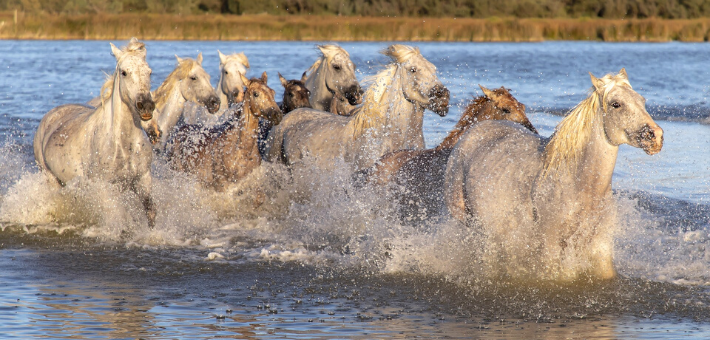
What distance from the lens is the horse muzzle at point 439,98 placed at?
7801 mm

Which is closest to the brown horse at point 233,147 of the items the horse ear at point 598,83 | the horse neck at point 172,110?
the horse neck at point 172,110

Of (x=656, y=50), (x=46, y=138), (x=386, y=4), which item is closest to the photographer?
(x=46, y=138)

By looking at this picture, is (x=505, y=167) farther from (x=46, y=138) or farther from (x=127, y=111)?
(x=46, y=138)

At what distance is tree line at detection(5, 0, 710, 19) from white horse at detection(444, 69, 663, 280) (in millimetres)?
56877

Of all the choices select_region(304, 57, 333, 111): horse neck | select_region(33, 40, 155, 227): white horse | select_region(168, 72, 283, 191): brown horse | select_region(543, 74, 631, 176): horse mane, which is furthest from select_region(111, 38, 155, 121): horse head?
select_region(304, 57, 333, 111): horse neck

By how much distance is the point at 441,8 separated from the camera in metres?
64.9

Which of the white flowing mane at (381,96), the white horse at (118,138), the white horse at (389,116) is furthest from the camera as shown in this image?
the white flowing mane at (381,96)

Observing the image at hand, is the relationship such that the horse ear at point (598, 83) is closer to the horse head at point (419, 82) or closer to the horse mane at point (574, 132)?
the horse mane at point (574, 132)

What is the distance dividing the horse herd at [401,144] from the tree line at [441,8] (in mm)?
53318

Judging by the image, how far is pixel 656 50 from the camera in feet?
120

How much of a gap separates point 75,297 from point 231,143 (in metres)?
3.02

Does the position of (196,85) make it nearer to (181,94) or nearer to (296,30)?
(181,94)

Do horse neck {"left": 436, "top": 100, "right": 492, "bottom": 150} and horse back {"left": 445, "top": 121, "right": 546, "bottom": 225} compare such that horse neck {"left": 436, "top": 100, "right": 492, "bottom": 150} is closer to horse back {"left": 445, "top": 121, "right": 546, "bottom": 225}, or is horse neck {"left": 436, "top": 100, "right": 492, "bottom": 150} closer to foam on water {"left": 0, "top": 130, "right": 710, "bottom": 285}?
foam on water {"left": 0, "top": 130, "right": 710, "bottom": 285}

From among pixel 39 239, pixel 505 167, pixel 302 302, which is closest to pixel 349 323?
pixel 302 302
